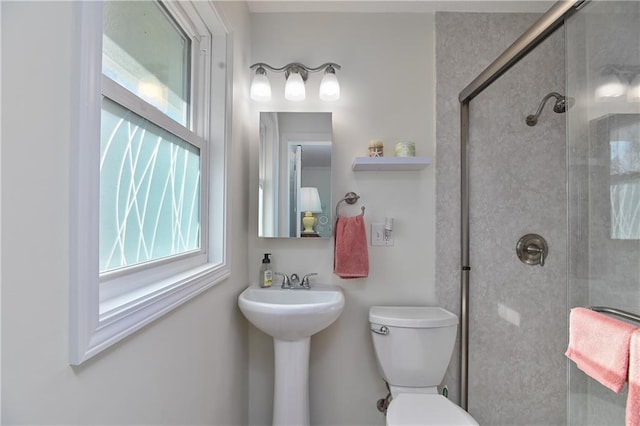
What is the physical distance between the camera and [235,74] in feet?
4.58

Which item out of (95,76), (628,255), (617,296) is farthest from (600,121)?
(95,76)

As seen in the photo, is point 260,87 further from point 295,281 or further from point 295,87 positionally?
point 295,281

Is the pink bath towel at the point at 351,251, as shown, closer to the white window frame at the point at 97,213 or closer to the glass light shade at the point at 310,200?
the glass light shade at the point at 310,200

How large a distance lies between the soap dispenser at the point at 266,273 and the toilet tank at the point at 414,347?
57cm

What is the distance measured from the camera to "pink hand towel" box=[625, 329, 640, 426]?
78 centimetres

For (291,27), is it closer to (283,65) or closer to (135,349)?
(283,65)

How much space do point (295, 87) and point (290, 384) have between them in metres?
1.46

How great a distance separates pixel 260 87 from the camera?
1.58m

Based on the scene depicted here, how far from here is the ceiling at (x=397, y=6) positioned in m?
1.60

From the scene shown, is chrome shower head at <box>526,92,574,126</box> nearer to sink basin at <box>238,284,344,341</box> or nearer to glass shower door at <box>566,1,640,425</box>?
glass shower door at <box>566,1,640,425</box>

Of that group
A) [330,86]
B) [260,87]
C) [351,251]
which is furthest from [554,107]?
[260,87]

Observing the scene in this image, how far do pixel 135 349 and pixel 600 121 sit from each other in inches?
62.9

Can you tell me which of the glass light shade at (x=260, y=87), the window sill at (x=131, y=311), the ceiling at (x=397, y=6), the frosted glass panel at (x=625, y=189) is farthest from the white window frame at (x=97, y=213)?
the frosted glass panel at (x=625, y=189)

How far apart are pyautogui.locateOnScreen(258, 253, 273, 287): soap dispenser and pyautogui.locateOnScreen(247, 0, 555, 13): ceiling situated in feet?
4.35
